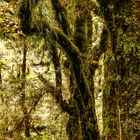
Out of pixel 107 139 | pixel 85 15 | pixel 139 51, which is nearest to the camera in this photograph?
pixel 139 51

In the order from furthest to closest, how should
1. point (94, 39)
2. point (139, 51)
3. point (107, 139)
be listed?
point (94, 39), point (107, 139), point (139, 51)

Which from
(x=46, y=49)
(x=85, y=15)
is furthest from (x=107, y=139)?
(x=85, y=15)

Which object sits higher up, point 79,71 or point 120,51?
point 120,51

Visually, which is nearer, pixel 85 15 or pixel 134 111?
pixel 134 111

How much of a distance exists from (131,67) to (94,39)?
2.94 meters

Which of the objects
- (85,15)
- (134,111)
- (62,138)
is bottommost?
(62,138)

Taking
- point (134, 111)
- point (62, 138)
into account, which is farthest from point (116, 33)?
point (62, 138)

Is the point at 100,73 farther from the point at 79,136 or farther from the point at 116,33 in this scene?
the point at 116,33

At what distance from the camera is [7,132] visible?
6.75 m

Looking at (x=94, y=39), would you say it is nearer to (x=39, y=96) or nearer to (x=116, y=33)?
(x=39, y=96)

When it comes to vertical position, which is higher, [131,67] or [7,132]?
[131,67]

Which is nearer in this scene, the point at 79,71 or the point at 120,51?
the point at 120,51

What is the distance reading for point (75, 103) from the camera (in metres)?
6.34

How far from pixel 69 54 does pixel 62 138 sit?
177 cm
